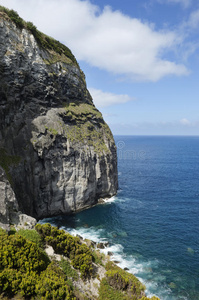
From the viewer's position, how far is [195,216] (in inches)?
2172

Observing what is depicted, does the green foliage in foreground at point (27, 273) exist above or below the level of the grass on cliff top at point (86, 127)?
below

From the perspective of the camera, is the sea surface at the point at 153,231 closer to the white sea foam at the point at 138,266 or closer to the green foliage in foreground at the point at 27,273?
the white sea foam at the point at 138,266

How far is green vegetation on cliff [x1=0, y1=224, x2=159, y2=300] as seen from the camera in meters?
17.2

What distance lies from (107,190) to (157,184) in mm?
29737

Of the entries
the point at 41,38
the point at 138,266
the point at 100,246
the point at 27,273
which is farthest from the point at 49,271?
the point at 41,38

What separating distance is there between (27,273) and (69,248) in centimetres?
899

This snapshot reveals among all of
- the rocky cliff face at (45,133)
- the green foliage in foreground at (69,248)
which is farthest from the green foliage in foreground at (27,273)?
the rocky cliff face at (45,133)

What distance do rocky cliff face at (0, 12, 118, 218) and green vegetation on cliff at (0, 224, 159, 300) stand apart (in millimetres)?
22775

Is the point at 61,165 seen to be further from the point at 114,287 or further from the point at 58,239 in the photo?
the point at 114,287

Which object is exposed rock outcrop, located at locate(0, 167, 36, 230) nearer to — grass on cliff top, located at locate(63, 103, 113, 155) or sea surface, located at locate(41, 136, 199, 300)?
sea surface, located at locate(41, 136, 199, 300)

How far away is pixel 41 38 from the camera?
195ft

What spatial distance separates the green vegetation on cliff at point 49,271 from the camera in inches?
679

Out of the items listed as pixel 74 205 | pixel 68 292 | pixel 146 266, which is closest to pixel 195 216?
pixel 146 266

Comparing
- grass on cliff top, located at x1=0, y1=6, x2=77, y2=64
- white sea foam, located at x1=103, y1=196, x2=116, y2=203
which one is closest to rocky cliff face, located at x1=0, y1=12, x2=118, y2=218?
grass on cliff top, located at x1=0, y1=6, x2=77, y2=64
